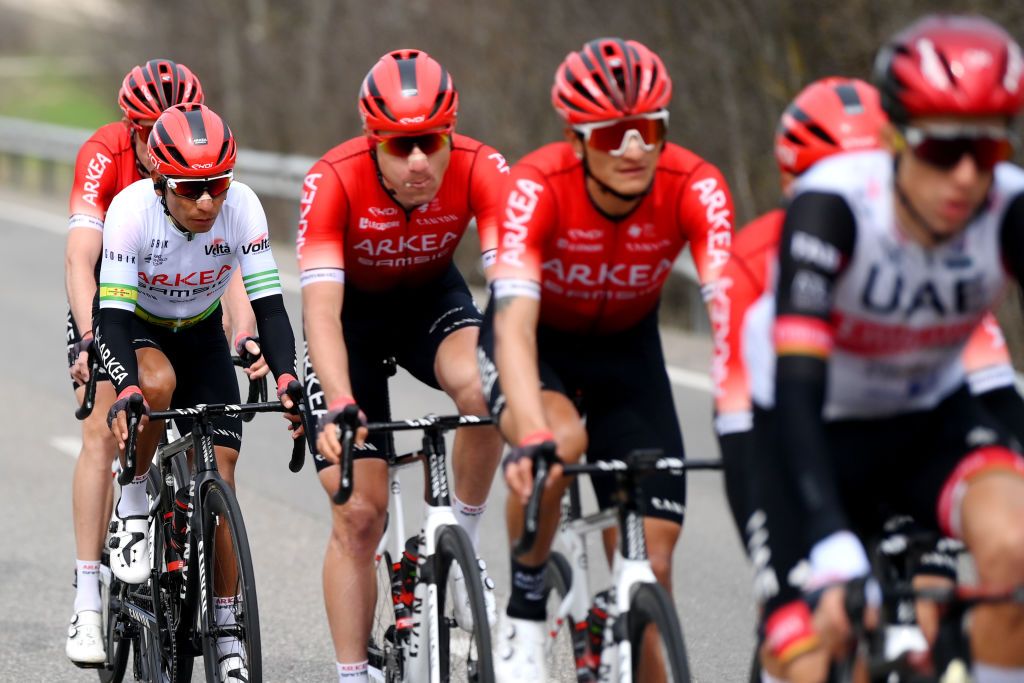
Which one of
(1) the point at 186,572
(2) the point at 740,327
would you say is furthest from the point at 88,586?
(2) the point at 740,327

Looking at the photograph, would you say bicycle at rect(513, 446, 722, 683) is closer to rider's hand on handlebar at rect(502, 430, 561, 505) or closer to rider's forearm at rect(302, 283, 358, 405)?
rider's hand on handlebar at rect(502, 430, 561, 505)

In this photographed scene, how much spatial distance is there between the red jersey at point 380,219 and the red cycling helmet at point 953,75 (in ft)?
8.97

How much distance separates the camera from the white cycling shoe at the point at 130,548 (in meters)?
6.68

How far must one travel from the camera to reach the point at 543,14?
20297 millimetres

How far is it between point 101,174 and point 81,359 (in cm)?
145

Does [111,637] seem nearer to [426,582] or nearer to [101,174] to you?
[426,582]

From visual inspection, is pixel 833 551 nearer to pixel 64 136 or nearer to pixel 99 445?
pixel 99 445

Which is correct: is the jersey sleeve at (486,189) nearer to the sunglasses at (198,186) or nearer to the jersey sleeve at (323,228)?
the jersey sleeve at (323,228)

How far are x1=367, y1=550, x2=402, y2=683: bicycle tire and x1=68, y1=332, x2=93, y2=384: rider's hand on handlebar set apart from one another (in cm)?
138

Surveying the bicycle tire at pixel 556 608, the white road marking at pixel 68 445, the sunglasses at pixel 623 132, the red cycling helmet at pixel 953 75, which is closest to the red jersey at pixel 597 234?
the sunglasses at pixel 623 132

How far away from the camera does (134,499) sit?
22.3ft

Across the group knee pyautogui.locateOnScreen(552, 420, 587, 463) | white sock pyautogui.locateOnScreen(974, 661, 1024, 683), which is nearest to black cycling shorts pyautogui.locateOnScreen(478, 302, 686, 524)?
knee pyautogui.locateOnScreen(552, 420, 587, 463)

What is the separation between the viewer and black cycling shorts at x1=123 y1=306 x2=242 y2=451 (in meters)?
6.67

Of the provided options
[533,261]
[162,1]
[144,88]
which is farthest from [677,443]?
[162,1]
